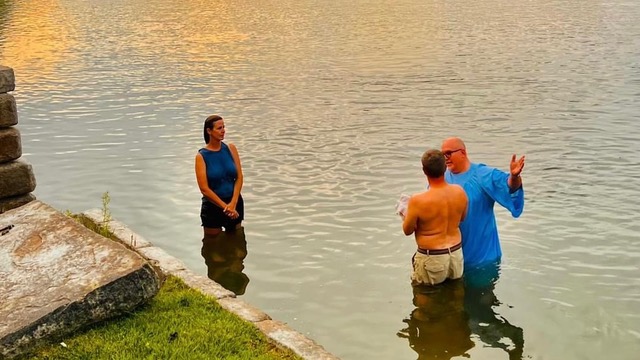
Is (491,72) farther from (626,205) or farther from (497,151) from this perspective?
(626,205)

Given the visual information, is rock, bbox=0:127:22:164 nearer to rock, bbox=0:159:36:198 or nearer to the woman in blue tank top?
rock, bbox=0:159:36:198

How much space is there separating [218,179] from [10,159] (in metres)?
2.78

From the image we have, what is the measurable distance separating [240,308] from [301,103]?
44.1 ft

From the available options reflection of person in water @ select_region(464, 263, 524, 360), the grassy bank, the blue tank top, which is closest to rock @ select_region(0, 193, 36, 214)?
the blue tank top

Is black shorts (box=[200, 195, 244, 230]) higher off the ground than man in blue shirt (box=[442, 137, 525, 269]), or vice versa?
man in blue shirt (box=[442, 137, 525, 269])

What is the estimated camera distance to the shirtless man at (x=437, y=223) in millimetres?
7939

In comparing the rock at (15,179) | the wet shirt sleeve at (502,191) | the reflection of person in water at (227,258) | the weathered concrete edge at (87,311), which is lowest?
the reflection of person in water at (227,258)

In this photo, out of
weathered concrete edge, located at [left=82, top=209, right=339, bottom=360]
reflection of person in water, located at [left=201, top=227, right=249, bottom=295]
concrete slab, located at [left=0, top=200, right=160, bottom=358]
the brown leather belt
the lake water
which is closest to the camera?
concrete slab, located at [left=0, top=200, right=160, bottom=358]

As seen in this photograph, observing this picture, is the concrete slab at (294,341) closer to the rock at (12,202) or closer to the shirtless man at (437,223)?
the shirtless man at (437,223)

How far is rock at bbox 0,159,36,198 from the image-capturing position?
914cm

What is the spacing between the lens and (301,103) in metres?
20.4

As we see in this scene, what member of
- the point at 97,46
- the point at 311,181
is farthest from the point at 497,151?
the point at 97,46

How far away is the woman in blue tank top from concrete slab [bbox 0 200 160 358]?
2805 mm

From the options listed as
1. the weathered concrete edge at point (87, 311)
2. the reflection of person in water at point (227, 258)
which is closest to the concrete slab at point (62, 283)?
the weathered concrete edge at point (87, 311)
